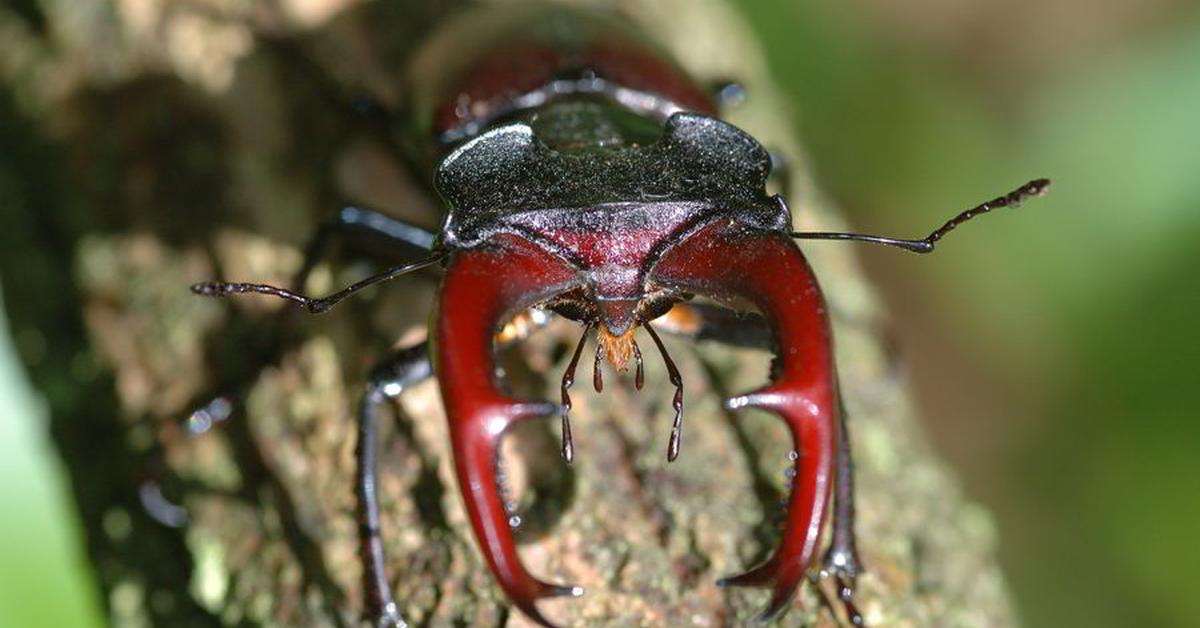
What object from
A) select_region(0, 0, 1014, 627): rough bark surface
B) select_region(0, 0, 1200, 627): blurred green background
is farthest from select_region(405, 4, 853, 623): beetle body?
select_region(0, 0, 1200, 627): blurred green background

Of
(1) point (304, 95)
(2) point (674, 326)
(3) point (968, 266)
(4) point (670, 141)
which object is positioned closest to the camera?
(4) point (670, 141)

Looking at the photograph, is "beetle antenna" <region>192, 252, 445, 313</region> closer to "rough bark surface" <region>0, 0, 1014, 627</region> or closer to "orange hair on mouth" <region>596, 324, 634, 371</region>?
"orange hair on mouth" <region>596, 324, 634, 371</region>

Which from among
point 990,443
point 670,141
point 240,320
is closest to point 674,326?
point 670,141

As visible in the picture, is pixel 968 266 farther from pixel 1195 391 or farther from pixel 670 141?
pixel 670 141

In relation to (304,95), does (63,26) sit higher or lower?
higher

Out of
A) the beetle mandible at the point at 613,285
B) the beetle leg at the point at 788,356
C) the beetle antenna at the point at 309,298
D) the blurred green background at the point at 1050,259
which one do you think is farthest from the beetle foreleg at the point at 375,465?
the blurred green background at the point at 1050,259

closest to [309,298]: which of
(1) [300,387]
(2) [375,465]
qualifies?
(2) [375,465]

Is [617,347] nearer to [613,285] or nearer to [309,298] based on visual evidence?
[613,285]

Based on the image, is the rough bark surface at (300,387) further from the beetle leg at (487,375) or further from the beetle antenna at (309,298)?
the beetle antenna at (309,298)
